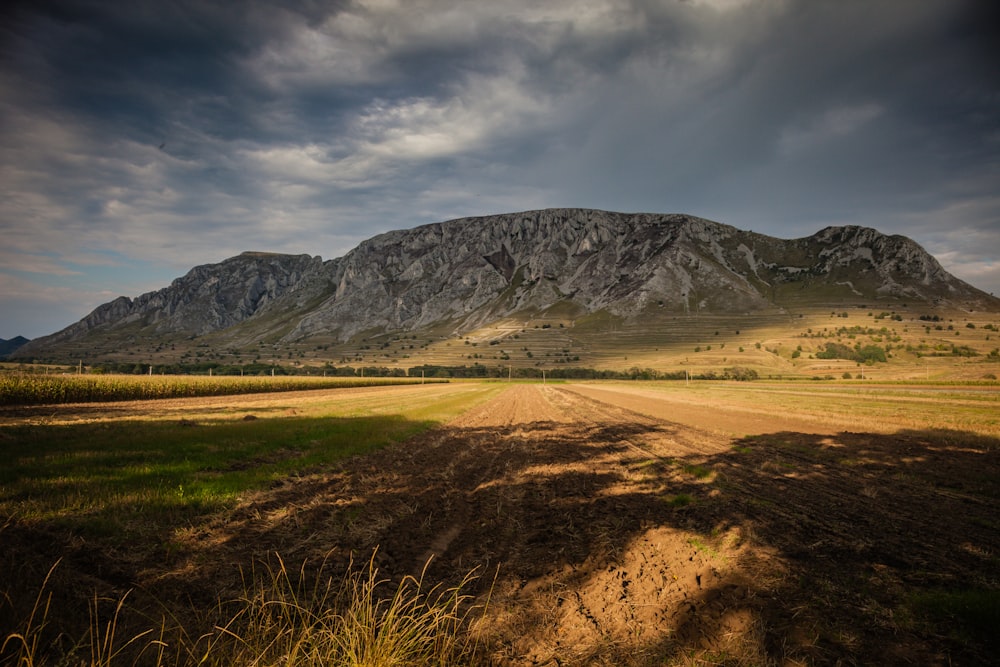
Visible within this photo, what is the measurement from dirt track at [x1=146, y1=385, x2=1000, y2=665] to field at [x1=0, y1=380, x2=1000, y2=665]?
41mm

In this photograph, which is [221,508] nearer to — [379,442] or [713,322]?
[379,442]

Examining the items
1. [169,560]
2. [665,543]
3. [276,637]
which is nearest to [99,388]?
[169,560]

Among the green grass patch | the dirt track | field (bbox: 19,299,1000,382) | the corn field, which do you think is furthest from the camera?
field (bbox: 19,299,1000,382)

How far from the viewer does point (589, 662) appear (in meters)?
4.32

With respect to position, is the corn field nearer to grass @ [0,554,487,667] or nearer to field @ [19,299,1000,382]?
grass @ [0,554,487,667]

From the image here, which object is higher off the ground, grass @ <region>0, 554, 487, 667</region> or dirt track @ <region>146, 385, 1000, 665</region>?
grass @ <region>0, 554, 487, 667</region>

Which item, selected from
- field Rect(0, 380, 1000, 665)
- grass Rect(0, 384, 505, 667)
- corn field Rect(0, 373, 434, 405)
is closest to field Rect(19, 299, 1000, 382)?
field Rect(0, 380, 1000, 665)

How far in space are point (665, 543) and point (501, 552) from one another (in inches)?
116

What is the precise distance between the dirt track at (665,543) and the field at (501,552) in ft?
0.13

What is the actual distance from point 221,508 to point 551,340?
174465 millimetres

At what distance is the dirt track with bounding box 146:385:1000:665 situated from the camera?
4664 millimetres

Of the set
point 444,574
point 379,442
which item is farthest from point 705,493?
point 379,442

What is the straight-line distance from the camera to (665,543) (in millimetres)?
7316

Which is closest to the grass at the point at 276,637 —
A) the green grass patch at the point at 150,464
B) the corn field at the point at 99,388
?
the green grass patch at the point at 150,464
